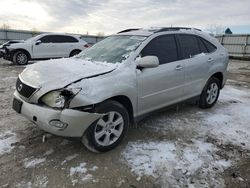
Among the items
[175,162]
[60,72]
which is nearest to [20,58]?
[60,72]

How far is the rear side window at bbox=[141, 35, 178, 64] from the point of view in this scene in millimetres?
4156

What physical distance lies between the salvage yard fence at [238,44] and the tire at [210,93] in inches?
603

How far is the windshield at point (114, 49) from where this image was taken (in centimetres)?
396

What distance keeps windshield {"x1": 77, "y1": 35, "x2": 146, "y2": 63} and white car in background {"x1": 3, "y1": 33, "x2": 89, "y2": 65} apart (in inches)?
360

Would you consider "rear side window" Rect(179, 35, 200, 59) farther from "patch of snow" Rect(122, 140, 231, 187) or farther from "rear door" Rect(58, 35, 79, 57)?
"rear door" Rect(58, 35, 79, 57)

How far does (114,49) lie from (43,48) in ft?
32.6

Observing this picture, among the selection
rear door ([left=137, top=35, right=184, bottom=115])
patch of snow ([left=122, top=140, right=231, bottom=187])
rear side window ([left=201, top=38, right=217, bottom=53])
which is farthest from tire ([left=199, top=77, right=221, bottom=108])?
patch of snow ([left=122, top=140, right=231, bottom=187])

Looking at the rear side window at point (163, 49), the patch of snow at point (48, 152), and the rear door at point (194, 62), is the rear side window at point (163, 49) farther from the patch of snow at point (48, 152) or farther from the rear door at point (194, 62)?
the patch of snow at point (48, 152)

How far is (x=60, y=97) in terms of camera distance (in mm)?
3062

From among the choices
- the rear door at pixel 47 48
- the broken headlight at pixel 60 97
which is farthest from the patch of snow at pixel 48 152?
the rear door at pixel 47 48

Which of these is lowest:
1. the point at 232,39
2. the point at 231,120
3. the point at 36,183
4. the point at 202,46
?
the point at 36,183

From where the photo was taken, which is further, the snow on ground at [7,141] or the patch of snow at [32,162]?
the snow on ground at [7,141]

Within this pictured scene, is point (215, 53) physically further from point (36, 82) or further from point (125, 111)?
point (36, 82)

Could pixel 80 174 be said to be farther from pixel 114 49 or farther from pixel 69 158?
pixel 114 49
